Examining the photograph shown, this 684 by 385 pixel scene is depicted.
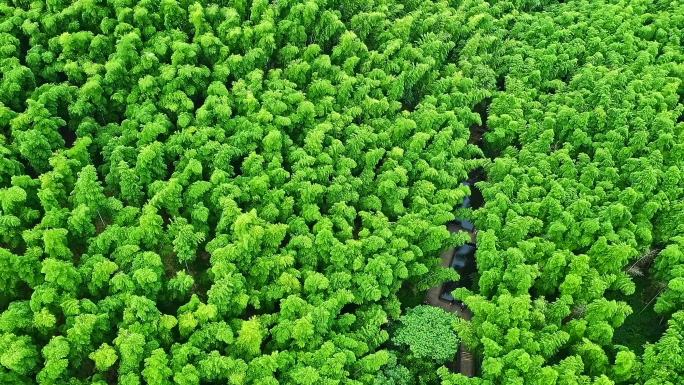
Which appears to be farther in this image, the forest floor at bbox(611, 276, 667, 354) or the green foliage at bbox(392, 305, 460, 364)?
the forest floor at bbox(611, 276, 667, 354)

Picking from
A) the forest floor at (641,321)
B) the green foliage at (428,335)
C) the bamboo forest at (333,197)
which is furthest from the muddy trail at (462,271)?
the forest floor at (641,321)

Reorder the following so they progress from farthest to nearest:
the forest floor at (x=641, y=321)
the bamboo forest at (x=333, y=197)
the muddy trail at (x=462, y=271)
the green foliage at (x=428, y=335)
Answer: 1. the forest floor at (x=641, y=321)
2. the muddy trail at (x=462, y=271)
3. the green foliage at (x=428, y=335)
4. the bamboo forest at (x=333, y=197)

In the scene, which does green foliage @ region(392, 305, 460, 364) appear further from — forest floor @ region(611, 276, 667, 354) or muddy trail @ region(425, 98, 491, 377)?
forest floor @ region(611, 276, 667, 354)

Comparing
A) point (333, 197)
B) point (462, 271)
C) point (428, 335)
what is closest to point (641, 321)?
point (462, 271)

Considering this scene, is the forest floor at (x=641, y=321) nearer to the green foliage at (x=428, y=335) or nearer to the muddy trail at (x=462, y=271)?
the muddy trail at (x=462, y=271)

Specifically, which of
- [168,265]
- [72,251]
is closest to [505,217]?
[168,265]

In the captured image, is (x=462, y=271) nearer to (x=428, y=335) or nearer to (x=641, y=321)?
(x=428, y=335)

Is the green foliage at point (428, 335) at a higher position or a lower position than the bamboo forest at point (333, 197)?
lower

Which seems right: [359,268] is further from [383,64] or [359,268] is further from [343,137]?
[383,64]

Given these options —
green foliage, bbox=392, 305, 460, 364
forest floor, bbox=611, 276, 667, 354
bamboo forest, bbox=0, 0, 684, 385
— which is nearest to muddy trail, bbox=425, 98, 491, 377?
bamboo forest, bbox=0, 0, 684, 385
